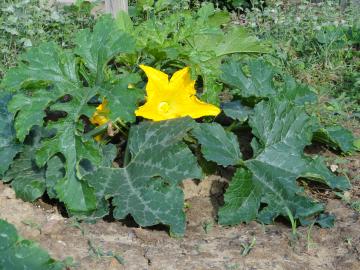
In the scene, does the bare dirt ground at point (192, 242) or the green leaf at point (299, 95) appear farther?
the green leaf at point (299, 95)

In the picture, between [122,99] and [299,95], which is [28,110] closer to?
[122,99]

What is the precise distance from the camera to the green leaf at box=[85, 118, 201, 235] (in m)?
3.37

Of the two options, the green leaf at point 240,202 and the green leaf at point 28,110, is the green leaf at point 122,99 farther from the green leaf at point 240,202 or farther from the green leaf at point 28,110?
the green leaf at point 240,202

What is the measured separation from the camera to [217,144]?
3643 mm

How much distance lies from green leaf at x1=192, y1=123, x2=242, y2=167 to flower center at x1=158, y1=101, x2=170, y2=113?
0.22m

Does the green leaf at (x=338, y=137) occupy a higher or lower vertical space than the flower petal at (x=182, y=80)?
lower

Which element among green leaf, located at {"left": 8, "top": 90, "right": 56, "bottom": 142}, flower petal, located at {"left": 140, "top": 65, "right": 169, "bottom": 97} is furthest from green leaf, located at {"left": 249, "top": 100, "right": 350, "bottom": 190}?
green leaf, located at {"left": 8, "top": 90, "right": 56, "bottom": 142}

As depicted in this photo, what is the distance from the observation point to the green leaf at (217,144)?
358 centimetres

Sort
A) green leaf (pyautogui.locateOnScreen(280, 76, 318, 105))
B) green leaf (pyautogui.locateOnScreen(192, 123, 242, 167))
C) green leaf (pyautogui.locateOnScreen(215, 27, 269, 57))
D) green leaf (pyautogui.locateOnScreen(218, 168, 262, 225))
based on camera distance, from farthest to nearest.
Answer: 1. green leaf (pyautogui.locateOnScreen(215, 27, 269, 57))
2. green leaf (pyautogui.locateOnScreen(280, 76, 318, 105))
3. green leaf (pyautogui.locateOnScreen(192, 123, 242, 167))
4. green leaf (pyautogui.locateOnScreen(218, 168, 262, 225))

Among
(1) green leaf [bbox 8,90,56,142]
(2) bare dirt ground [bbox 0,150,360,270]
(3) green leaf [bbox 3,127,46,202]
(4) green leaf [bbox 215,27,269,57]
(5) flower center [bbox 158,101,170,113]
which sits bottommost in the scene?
(2) bare dirt ground [bbox 0,150,360,270]

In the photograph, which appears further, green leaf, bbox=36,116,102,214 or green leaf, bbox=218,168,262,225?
green leaf, bbox=218,168,262,225

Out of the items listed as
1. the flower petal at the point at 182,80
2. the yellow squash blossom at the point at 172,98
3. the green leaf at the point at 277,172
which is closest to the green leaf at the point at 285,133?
the green leaf at the point at 277,172

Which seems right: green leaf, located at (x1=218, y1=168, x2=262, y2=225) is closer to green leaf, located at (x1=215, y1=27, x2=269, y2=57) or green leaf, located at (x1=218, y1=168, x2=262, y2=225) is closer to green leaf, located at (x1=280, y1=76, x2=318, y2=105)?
green leaf, located at (x1=280, y1=76, x2=318, y2=105)

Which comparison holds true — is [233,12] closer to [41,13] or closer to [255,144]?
[41,13]
